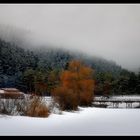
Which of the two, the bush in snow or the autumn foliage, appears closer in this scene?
the bush in snow

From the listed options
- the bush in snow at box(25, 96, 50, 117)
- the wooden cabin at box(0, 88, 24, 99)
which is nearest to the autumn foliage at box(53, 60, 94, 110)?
the wooden cabin at box(0, 88, 24, 99)

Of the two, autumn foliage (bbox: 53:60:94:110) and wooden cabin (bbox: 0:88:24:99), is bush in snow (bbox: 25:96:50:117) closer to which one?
wooden cabin (bbox: 0:88:24:99)

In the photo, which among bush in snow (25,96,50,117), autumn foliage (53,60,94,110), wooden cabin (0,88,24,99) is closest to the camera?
bush in snow (25,96,50,117)

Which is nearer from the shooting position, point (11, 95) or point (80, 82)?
point (11, 95)

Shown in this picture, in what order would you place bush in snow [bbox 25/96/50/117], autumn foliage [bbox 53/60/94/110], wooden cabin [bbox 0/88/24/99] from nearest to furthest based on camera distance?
Answer: bush in snow [bbox 25/96/50/117], wooden cabin [bbox 0/88/24/99], autumn foliage [bbox 53/60/94/110]

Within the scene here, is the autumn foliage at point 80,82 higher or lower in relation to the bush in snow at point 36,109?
higher

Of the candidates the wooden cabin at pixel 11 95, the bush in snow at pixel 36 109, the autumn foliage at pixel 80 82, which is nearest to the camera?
the bush in snow at pixel 36 109

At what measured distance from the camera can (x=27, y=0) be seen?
5656mm

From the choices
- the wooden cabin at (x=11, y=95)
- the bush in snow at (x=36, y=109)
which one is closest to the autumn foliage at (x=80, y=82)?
the wooden cabin at (x=11, y=95)

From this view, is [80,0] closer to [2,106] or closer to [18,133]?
[18,133]

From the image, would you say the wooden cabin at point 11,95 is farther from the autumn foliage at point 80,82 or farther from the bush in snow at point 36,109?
the autumn foliage at point 80,82

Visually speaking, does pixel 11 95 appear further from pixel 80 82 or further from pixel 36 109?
pixel 36 109

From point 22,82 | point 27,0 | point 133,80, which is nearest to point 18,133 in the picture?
point 27,0

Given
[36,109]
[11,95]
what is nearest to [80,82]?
[11,95]
